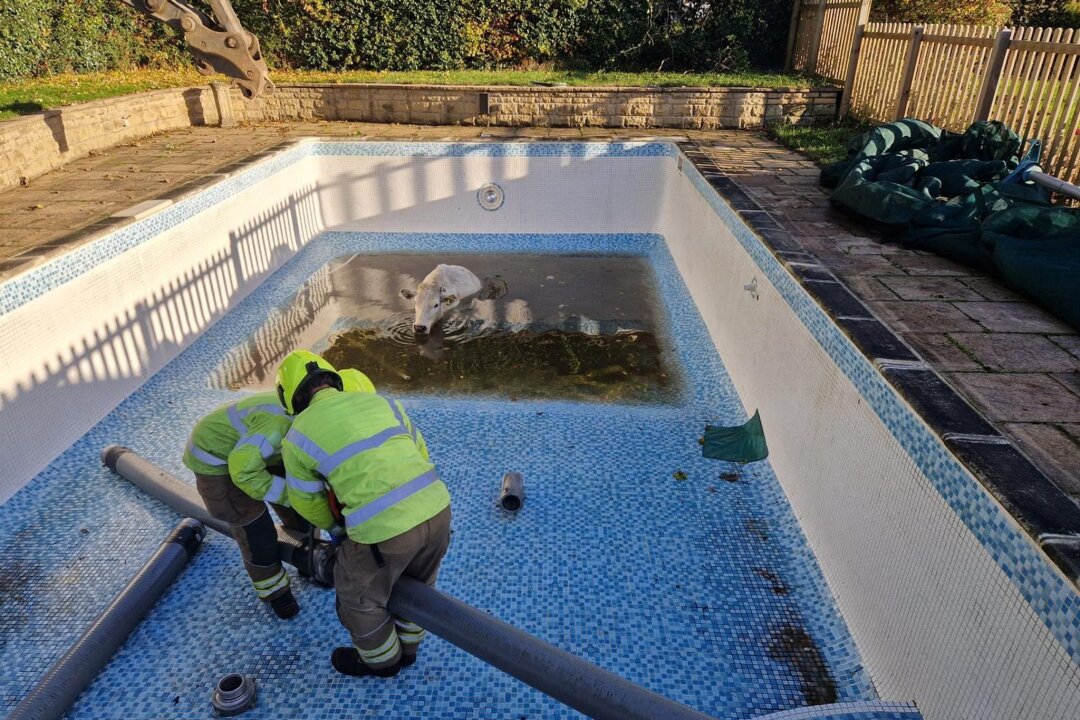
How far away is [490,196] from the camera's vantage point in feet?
33.4

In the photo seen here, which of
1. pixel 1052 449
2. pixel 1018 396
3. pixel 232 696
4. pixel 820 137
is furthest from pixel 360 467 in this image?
pixel 820 137

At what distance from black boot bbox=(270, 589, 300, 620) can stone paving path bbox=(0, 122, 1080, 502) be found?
3.19 metres

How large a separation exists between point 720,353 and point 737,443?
163 centimetres

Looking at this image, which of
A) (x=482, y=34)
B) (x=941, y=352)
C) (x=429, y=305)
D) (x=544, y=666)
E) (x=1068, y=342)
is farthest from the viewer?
(x=482, y=34)

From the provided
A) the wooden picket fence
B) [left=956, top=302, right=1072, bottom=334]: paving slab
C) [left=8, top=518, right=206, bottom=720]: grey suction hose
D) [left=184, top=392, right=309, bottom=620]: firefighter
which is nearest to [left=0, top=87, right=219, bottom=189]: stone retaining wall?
[left=8, top=518, right=206, bottom=720]: grey suction hose

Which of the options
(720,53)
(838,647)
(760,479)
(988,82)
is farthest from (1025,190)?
(720,53)

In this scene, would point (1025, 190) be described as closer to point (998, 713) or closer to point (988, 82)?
point (988, 82)

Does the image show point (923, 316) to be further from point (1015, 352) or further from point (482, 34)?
point (482, 34)

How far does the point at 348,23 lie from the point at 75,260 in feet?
34.0

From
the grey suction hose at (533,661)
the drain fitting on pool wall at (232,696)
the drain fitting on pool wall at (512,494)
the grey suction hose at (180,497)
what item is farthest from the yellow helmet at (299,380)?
the drain fitting on pool wall at (512,494)

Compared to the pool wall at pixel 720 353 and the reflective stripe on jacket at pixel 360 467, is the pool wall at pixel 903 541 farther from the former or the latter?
the reflective stripe on jacket at pixel 360 467

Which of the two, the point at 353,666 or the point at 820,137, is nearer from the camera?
the point at 353,666

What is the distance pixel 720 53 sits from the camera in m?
14.1

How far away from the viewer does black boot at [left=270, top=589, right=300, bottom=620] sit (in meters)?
3.56
